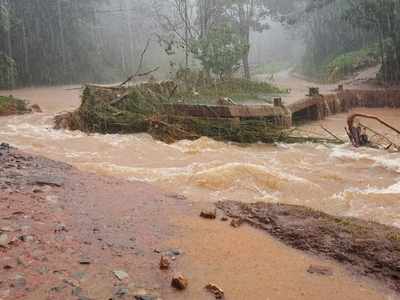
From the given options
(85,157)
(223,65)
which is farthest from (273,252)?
(223,65)

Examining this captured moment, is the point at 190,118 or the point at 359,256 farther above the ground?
the point at 190,118

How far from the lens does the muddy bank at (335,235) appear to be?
399 centimetres

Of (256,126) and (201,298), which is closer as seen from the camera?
(201,298)

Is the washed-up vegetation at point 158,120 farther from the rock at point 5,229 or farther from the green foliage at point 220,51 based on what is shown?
the green foliage at point 220,51

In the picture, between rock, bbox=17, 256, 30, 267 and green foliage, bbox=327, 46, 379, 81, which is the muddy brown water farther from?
green foliage, bbox=327, 46, 379, 81

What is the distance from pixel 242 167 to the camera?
23.8ft

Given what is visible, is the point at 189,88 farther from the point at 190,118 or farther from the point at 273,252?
the point at 273,252

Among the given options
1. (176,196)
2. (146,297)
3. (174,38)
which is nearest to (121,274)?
(146,297)

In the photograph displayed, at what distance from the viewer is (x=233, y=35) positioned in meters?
19.9

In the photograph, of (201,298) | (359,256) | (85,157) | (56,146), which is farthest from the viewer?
(56,146)

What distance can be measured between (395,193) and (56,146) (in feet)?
20.7

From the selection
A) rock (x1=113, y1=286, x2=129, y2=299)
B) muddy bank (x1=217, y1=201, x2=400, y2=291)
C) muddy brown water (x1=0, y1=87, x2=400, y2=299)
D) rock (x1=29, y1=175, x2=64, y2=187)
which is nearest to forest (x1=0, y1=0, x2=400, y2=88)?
muddy brown water (x1=0, y1=87, x2=400, y2=299)

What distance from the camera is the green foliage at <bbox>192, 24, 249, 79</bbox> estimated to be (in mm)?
19141

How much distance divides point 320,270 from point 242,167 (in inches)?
135
